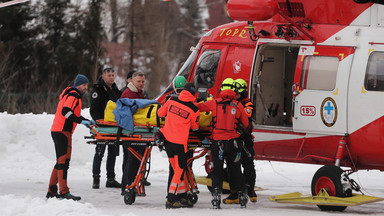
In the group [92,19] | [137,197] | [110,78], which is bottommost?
[137,197]

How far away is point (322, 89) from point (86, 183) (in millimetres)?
4834

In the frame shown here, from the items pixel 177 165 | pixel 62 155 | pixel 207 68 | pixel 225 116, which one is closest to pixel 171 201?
pixel 177 165

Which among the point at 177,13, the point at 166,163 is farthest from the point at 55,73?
the point at 177,13

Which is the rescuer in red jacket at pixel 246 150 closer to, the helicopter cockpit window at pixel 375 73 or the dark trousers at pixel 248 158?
the dark trousers at pixel 248 158

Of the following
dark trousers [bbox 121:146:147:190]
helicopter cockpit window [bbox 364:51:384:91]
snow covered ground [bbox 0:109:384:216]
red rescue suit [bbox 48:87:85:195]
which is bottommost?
snow covered ground [bbox 0:109:384:216]

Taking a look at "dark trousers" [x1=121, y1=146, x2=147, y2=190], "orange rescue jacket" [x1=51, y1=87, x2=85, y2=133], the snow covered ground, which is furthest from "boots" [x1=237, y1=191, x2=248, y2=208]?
"orange rescue jacket" [x1=51, y1=87, x2=85, y2=133]

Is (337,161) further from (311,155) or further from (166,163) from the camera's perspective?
(166,163)

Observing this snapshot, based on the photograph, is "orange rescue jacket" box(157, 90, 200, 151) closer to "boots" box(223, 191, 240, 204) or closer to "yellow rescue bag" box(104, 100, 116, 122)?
"yellow rescue bag" box(104, 100, 116, 122)

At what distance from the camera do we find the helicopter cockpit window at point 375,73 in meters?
11.0

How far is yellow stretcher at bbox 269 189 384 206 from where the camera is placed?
1050 centimetres

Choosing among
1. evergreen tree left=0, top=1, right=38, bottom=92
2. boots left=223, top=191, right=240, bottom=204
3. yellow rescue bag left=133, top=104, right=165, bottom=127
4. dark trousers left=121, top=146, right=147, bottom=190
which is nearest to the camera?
yellow rescue bag left=133, top=104, right=165, bottom=127

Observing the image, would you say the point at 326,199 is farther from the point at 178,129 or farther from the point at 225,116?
the point at 178,129

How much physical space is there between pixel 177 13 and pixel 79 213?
50239mm

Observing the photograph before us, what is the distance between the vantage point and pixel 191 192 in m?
11.0
